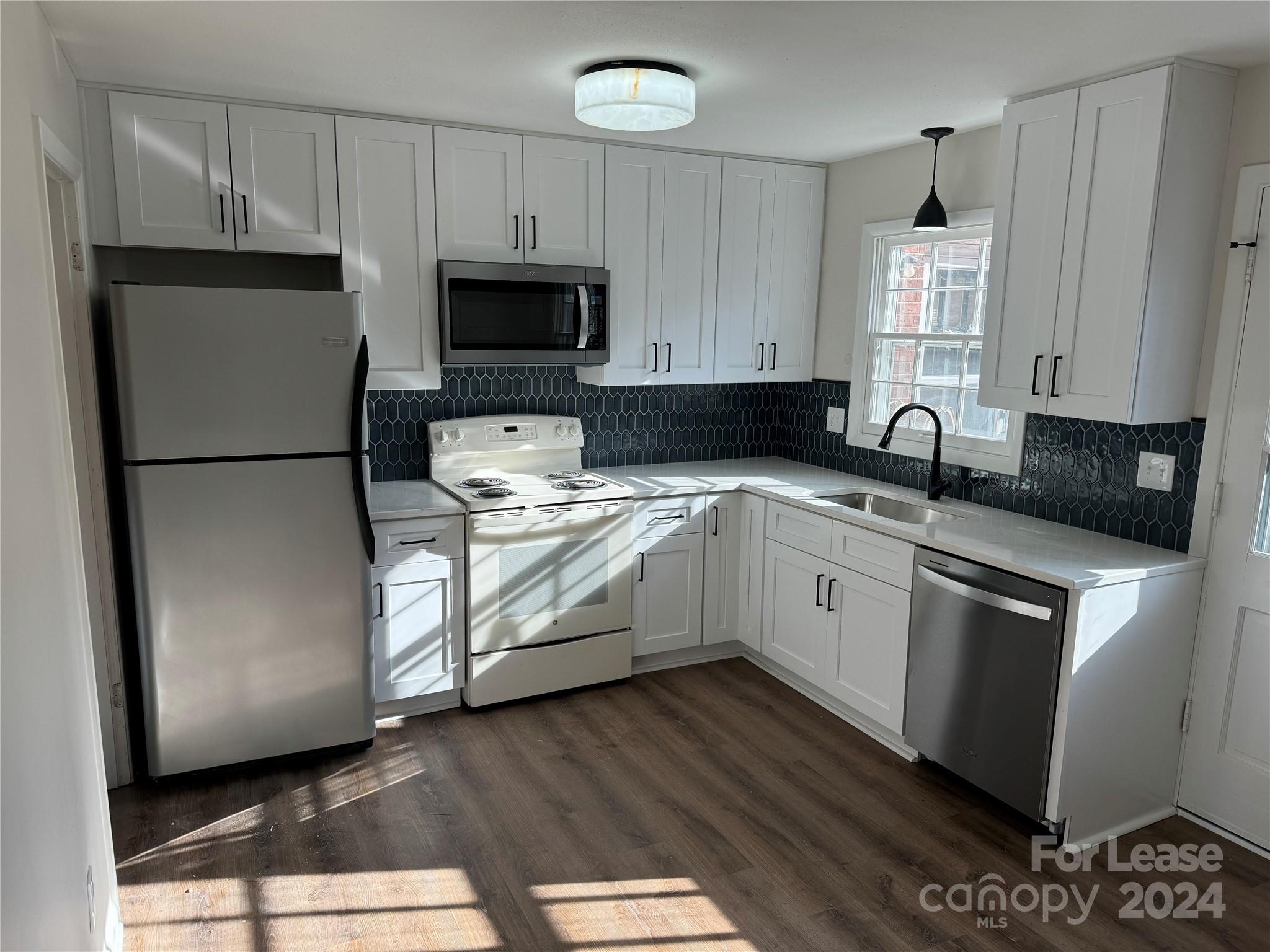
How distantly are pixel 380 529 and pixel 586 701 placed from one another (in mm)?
1125

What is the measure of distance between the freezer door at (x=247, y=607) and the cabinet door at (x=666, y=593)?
1.18 metres

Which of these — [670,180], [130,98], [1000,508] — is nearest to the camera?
[130,98]

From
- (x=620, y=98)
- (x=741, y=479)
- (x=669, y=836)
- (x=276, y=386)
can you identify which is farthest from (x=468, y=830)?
(x=620, y=98)

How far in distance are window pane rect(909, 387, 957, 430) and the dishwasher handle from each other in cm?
96

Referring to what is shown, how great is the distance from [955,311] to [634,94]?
1.77m

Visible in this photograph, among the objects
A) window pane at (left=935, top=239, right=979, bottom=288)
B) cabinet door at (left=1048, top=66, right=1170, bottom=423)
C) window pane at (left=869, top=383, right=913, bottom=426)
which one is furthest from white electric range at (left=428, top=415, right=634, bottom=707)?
cabinet door at (left=1048, top=66, right=1170, bottom=423)

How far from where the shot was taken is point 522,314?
3609mm

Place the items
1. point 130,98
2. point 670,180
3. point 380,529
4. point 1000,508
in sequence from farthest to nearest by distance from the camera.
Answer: point 670,180 < point 1000,508 < point 380,529 < point 130,98

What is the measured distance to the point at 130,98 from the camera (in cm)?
290

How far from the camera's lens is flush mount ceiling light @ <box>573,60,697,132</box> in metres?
2.56

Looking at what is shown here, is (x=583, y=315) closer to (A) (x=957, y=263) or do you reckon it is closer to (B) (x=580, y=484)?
(B) (x=580, y=484)

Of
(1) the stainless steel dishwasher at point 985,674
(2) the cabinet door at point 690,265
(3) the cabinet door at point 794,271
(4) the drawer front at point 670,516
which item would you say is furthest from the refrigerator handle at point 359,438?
(3) the cabinet door at point 794,271

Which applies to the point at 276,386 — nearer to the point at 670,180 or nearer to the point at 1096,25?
the point at 670,180

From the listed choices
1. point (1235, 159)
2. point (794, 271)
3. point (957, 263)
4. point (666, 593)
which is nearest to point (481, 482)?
point (666, 593)
